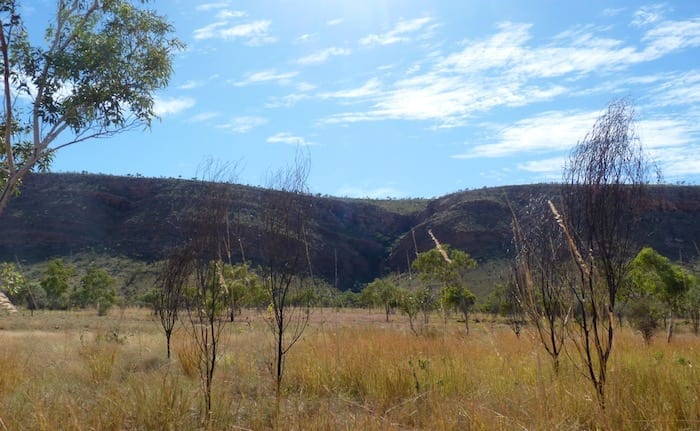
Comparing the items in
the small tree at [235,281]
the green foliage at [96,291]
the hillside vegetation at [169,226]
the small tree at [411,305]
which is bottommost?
the green foliage at [96,291]

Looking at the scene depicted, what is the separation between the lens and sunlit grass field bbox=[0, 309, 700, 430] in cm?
437

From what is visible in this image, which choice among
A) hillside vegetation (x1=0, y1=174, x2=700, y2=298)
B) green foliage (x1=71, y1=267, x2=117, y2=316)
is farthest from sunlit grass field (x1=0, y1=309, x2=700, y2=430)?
hillside vegetation (x1=0, y1=174, x2=700, y2=298)

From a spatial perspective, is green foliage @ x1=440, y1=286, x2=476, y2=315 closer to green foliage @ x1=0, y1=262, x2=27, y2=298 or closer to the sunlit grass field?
the sunlit grass field

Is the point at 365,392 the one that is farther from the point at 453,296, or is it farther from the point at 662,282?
the point at 662,282

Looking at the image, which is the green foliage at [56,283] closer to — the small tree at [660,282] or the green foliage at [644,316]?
the green foliage at [644,316]

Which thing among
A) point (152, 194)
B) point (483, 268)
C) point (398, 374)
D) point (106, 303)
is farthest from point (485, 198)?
point (398, 374)

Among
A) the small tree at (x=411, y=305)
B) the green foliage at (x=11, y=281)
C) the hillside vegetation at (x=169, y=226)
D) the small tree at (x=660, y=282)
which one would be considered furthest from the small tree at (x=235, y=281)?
the hillside vegetation at (x=169, y=226)

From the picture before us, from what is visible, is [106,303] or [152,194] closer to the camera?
[106,303]

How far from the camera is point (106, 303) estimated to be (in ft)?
129

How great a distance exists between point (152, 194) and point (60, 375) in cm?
7511

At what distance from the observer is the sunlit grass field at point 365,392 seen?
4.37 metres

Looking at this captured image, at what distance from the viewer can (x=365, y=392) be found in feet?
23.6

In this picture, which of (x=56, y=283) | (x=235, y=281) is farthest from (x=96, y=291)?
(x=235, y=281)

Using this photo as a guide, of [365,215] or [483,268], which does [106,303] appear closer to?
[483,268]
